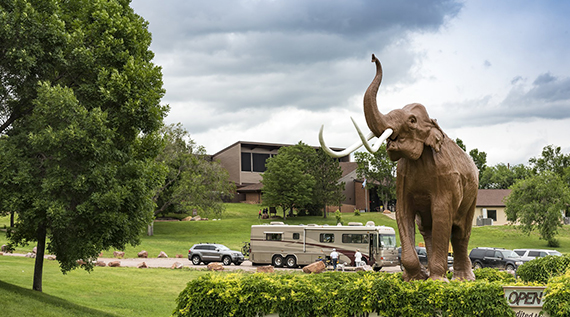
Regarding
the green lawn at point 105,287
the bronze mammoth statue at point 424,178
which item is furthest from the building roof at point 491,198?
the bronze mammoth statue at point 424,178

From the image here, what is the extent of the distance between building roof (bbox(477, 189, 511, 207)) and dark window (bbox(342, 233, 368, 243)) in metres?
36.0

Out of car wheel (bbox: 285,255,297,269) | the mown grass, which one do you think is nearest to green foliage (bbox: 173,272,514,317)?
the mown grass

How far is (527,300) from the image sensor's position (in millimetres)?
6520

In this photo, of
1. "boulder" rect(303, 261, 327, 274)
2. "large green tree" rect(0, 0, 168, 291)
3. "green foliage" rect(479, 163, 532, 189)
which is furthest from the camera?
"green foliage" rect(479, 163, 532, 189)

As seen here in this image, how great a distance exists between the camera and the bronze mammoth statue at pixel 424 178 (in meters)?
6.96

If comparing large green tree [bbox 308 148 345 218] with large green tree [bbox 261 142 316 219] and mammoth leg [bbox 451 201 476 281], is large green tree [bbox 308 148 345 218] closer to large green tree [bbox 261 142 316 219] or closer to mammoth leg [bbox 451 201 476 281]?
large green tree [bbox 261 142 316 219]

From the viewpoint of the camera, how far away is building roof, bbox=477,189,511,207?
208ft

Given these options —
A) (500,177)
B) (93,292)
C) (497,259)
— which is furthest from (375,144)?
(500,177)

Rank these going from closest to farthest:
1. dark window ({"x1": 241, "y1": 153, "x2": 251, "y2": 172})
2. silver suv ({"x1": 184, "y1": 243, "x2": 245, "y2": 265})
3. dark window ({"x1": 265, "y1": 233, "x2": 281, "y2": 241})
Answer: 1. dark window ({"x1": 265, "y1": 233, "x2": 281, "y2": 241})
2. silver suv ({"x1": 184, "y1": 243, "x2": 245, "y2": 265})
3. dark window ({"x1": 241, "y1": 153, "x2": 251, "y2": 172})

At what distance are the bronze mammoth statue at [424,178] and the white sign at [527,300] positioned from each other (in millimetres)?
1025

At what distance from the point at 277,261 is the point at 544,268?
22.9m

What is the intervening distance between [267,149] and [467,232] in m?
72.0

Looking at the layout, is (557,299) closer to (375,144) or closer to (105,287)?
(375,144)

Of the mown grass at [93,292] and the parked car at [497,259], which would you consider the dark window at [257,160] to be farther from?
the mown grass at [93,292]
